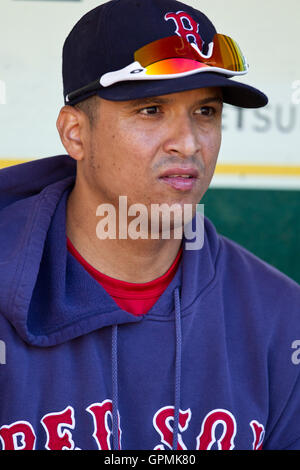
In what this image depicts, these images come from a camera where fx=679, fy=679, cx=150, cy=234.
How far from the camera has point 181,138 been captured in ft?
4.23

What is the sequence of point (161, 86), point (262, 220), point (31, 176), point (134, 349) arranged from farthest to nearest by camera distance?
point (262, 220) < point (31, 176) < point (134, 349) < point (161, 86)

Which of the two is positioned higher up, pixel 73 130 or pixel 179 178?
pixel 73 130

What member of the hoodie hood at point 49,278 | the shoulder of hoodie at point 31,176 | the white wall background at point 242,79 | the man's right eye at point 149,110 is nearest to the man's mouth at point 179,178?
the man's right eye at point 149,110

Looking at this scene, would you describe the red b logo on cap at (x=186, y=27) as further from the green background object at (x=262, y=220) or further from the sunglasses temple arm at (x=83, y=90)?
the green background object at (x=262, y=220)

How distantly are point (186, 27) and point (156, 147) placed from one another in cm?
24

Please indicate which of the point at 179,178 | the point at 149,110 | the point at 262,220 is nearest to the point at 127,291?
the point at 179,178

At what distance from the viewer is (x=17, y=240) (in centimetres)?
130

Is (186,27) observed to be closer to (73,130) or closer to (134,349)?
(73,130)

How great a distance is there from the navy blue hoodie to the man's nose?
0.89 feet

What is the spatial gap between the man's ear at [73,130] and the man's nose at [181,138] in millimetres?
203

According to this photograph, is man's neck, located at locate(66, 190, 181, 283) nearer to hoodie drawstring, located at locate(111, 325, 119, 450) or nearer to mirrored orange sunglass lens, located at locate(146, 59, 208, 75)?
hoodie drawstring, located at locate(111, 325, 119, 450)

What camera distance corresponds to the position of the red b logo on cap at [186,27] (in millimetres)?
1290
